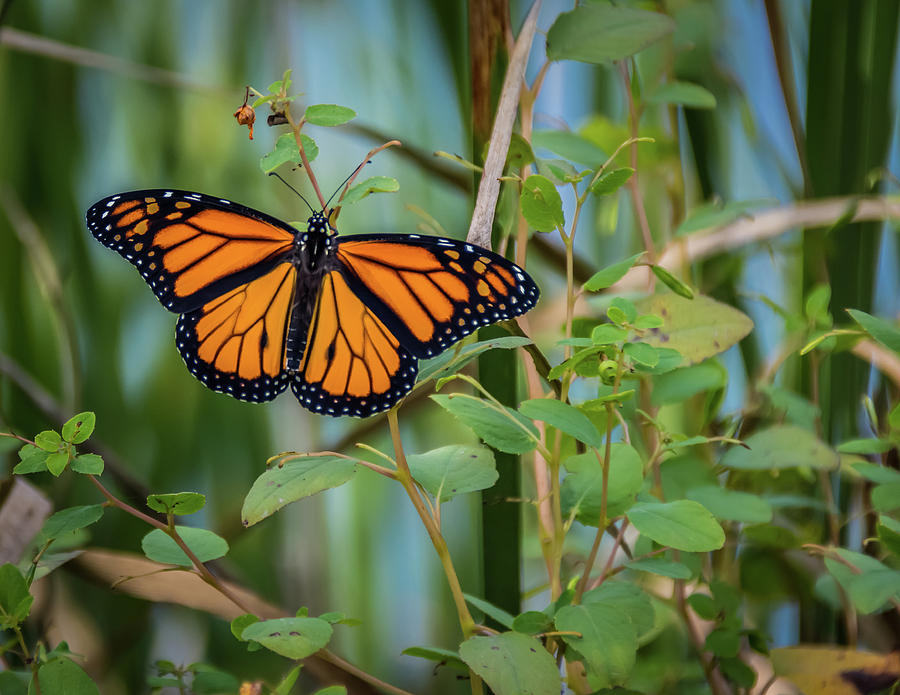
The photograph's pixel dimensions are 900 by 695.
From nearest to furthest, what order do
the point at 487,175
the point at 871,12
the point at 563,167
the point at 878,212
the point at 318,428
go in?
the point at 487,175
the point at 563,167
the point at 878,212
the point at 871,12
the point at 318,428

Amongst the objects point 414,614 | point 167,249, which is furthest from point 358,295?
point 414,614

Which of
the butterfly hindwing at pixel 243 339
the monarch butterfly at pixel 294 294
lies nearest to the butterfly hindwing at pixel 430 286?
the monarch butterfly at pixel 294 294

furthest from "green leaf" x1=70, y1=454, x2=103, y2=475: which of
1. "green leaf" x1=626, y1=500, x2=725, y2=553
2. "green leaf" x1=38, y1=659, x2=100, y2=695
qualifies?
"green leaf" x1=626, y1=500, x2=725, y2=553

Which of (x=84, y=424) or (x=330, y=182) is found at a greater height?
(x=330, y=182)

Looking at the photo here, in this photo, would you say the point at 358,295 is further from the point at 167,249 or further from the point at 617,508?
the point at 617,508

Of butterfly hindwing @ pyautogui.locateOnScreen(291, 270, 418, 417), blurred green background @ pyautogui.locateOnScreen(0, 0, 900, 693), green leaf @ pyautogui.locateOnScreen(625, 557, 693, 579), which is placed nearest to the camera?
green leaf @ pyautogui.locateOnScreen(625, 557, 693, 579)

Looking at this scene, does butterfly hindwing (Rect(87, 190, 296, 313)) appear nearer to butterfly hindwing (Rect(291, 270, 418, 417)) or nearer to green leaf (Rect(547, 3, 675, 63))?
butterfly hindwing (Rect(291, 270, 418, 417))

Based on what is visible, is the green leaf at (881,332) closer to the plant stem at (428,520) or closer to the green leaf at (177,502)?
the plant stem at (428,520)
